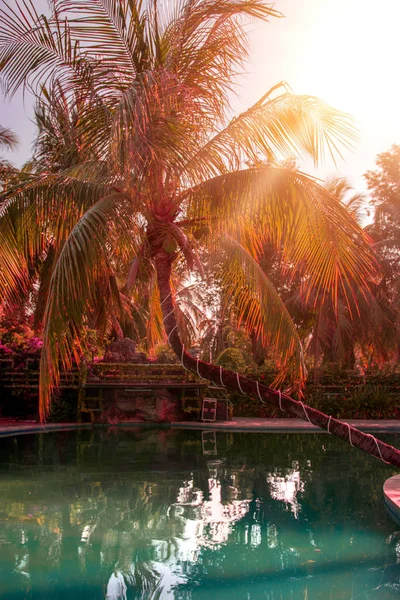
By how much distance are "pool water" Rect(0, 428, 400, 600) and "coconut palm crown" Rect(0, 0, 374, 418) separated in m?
1.49

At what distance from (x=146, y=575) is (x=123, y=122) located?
3.91 metres

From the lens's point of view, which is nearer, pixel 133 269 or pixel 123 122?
pixel 123 122

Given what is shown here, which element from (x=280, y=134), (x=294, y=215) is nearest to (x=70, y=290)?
(x=294, y=215)

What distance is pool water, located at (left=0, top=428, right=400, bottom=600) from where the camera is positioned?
15.0 ft

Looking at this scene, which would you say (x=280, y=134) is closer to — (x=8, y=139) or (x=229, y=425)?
(x=229, y=425)

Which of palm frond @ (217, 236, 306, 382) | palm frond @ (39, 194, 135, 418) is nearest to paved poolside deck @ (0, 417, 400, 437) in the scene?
palm frond @ (217, 236, 306, 382)

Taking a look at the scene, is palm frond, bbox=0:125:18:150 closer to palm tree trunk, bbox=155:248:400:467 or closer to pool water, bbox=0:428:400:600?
pool water, bbox=0:428:400:600

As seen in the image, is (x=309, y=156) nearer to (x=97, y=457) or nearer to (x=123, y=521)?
(x=123, y=521)

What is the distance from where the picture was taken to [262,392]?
5.83 meters

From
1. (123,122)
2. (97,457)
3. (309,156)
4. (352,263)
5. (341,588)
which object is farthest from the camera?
(97,457)

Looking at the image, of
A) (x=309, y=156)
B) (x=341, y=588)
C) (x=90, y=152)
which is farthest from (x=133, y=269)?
(x=341, y=588)

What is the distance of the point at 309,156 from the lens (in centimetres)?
589

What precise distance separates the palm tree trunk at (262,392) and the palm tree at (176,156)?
1 cm

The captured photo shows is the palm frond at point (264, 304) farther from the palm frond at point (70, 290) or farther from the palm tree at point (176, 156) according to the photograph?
the palm frond at point (70, 290)
